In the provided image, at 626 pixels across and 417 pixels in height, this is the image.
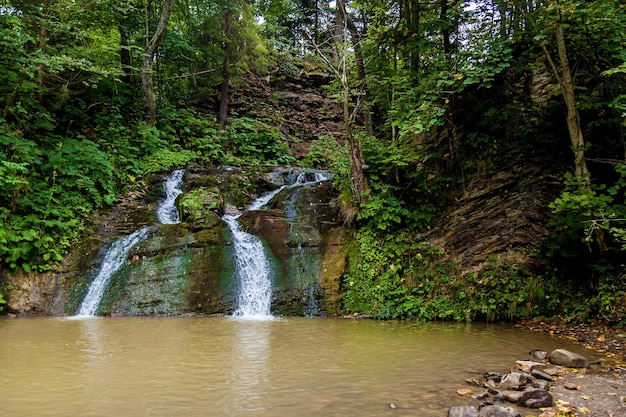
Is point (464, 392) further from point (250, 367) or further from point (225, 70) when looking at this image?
point (225, 70)

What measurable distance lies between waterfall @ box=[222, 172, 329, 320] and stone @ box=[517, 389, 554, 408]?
6103 millimetres

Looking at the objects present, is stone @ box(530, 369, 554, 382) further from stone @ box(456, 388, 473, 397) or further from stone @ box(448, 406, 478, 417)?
stone @ box(448, 406, 478, 417)

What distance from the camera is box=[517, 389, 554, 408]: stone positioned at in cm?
381

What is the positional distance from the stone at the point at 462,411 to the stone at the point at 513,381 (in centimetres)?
101

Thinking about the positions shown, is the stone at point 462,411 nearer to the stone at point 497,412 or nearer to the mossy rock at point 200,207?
the stone at point 497,412

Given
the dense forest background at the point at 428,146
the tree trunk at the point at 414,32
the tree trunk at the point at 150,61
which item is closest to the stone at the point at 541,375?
the dense forest background at the point at 428,146

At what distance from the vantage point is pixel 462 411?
139 inches

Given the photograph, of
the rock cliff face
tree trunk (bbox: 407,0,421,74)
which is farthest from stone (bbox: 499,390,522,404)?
tree trunk (bbox: 407,0,421,74)

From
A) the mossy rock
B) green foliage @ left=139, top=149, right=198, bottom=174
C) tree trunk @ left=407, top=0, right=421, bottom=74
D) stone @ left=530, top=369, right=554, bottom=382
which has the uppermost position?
tree trunk @ left=407, top=0, right=421, bottom=74

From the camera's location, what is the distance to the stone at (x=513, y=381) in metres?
4.31

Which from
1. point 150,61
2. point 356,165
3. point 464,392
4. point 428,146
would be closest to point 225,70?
point 150,61

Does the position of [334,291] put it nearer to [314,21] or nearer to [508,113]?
[508,113]

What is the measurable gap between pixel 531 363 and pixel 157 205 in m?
11.5

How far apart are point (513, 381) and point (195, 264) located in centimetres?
801
